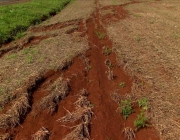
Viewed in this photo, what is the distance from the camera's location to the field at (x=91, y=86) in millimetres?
6707

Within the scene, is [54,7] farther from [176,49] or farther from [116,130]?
[116,130]

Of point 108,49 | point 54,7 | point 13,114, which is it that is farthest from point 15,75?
point 54,7

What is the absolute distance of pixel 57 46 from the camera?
12.7 metres

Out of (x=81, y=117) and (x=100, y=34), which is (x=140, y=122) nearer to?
(x=81, y=117)

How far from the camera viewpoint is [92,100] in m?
7.96

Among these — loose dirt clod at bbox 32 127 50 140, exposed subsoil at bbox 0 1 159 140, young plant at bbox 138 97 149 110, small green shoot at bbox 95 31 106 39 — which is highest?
young plant at bbox 138 97 149 110

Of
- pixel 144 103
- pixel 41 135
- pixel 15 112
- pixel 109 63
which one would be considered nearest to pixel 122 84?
pixel 144 103

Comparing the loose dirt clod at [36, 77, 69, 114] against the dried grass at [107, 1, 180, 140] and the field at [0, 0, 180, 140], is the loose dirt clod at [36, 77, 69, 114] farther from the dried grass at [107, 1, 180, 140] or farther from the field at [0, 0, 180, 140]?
the dried grass at [107, 1, 180, 140]

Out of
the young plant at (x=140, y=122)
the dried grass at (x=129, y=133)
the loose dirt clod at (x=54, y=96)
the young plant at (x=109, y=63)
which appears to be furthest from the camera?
the young plant at (x=109, y=63)

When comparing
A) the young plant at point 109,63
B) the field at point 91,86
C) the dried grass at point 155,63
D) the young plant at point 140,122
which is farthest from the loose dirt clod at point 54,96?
the young plant at point 140,122

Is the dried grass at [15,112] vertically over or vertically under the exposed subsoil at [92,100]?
over

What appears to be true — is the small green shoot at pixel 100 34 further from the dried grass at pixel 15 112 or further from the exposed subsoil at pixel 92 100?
the dried grass at pixel 15 112

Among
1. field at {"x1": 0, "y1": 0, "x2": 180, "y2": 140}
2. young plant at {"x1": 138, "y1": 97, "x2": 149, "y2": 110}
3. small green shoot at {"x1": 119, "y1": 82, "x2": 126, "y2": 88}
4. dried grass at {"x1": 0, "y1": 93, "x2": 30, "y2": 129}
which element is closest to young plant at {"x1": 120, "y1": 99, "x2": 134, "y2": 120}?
field at {"x1": 0, "y1": 0, "x2": 180, "y2": 140}

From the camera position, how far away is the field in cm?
671
